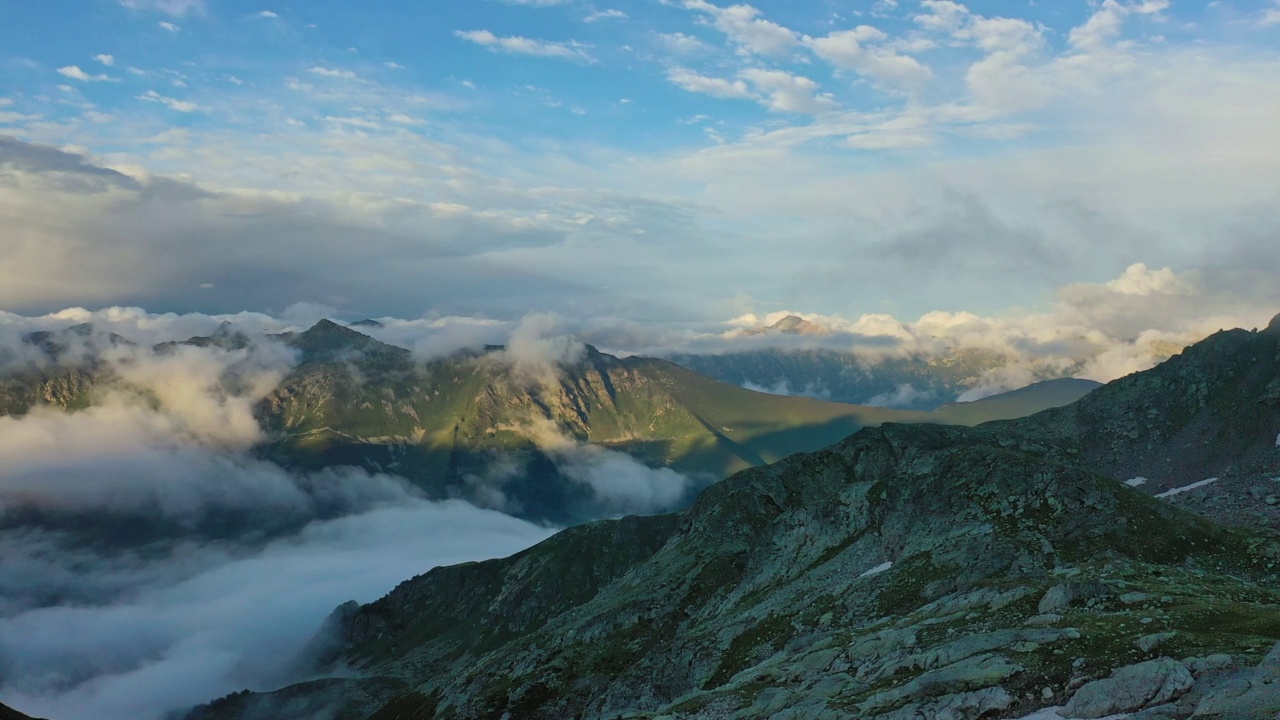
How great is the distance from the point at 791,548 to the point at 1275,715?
372 ft

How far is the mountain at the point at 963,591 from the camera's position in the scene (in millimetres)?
53375

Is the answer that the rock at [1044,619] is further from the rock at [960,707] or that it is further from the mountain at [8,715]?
the mountain at [8,715]

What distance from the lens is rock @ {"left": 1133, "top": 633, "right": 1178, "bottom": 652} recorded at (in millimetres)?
51875

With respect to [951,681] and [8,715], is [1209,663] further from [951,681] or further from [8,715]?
Result: [8,715]

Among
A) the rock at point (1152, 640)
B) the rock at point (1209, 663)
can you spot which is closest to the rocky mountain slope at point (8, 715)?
the rock at point (1152, 640)

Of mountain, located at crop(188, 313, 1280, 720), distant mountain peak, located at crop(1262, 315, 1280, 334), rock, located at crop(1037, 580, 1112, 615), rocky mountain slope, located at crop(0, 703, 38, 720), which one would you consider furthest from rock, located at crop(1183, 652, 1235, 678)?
rocky mountain slope, located at crop(0, 703, 38, 720)

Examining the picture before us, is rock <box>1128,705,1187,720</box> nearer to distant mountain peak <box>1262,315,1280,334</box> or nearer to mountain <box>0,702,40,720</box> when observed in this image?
distant mountain peak <box>1262,315,1280,334</box>

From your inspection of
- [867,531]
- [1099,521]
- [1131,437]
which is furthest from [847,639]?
[1131,437]

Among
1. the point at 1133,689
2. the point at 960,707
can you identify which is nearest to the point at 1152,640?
the point at 1133,689

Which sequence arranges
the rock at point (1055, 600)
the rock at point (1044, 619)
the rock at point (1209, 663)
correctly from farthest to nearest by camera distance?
the rock at point (1055, 600), the rock at point (1044, 619), the rock at point (1209, 663)

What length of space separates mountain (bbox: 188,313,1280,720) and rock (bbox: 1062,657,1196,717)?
117 mm

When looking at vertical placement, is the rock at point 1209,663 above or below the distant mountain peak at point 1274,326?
below

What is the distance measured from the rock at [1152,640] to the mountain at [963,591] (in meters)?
0.16

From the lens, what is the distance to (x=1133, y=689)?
46.2m
